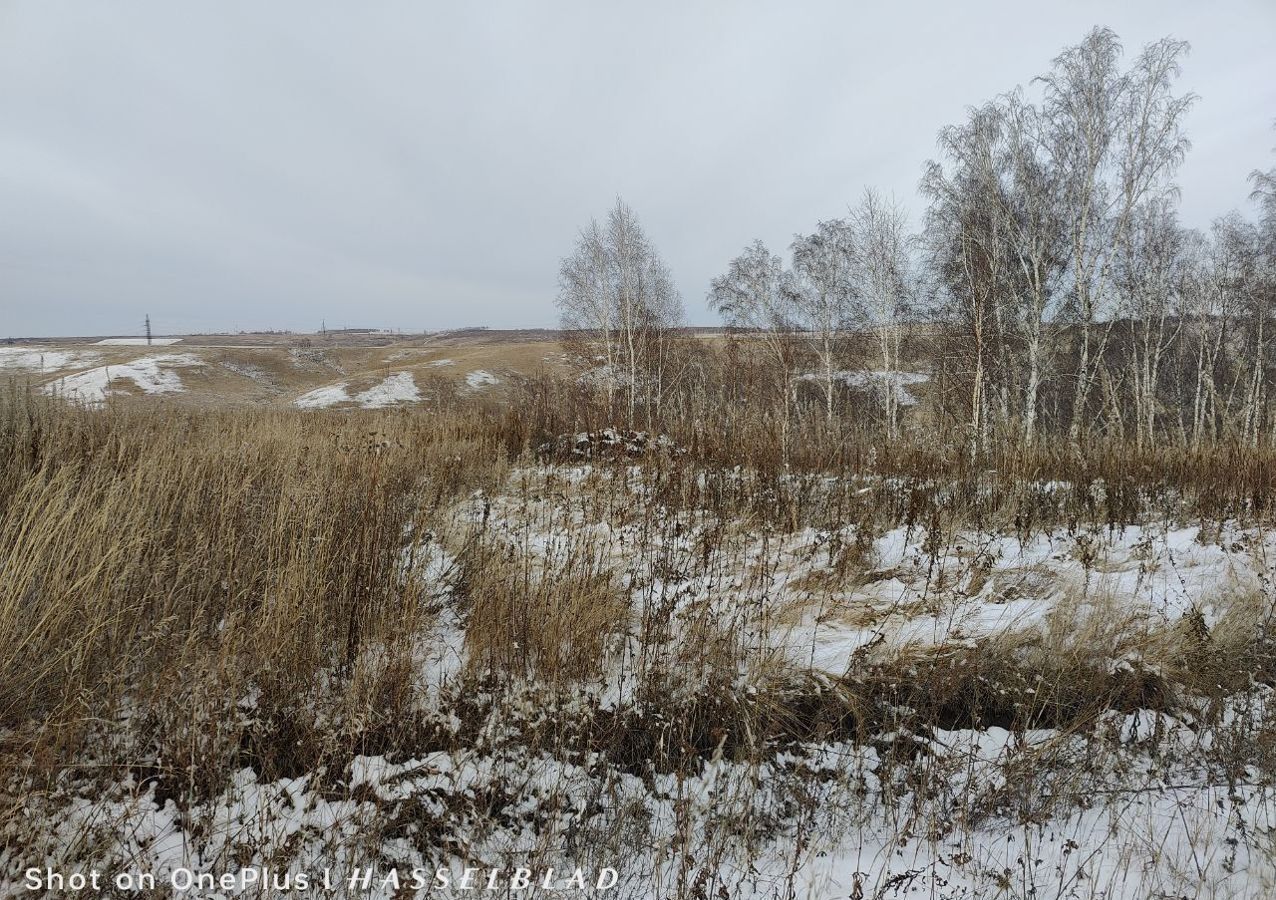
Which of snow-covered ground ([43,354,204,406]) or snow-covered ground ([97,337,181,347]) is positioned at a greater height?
snow-covered ground ([97,337,181,347])

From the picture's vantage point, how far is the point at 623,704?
2518 millimetres

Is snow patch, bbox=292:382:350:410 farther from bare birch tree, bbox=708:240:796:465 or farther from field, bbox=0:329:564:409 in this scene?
bare birch tree, bbox=708:240:796:465

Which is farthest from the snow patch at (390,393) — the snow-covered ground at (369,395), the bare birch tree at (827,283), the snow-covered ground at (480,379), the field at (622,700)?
the field at (622,700)

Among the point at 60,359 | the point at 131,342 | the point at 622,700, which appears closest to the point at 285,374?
the point at 60,359

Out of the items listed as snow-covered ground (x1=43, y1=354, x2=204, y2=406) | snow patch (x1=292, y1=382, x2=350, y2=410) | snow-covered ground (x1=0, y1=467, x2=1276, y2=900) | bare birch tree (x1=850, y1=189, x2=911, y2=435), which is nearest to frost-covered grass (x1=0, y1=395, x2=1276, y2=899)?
snow-covered ground (x1=0, y1=467, x2=1276, y2=900)

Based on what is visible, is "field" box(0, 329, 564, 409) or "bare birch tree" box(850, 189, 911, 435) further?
"field" box(0, 329, 564, 409)

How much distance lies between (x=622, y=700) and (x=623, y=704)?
2 cm

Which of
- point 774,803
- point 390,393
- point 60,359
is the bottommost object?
point 774,803

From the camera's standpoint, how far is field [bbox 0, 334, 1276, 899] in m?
1.80

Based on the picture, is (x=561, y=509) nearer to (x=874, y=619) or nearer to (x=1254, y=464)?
(x=874, y=619)

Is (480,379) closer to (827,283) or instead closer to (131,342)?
(827,283)

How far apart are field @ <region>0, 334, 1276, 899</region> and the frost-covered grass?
2 cm

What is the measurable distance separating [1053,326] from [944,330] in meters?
2.62

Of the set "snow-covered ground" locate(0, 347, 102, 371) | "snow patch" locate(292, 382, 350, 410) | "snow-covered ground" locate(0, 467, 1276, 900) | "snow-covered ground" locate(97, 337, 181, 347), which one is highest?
"snow-covered ground" locate(97, 337, 181, 347)
